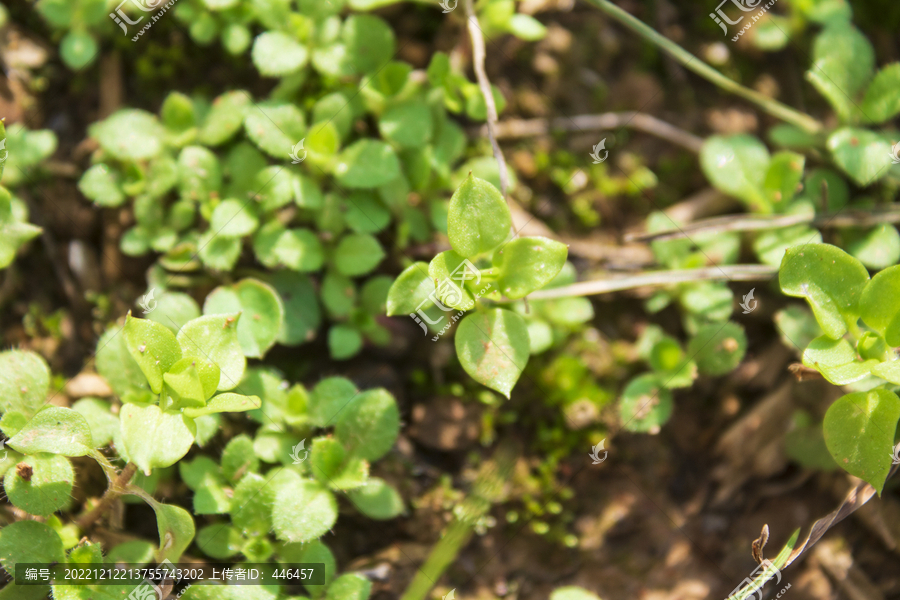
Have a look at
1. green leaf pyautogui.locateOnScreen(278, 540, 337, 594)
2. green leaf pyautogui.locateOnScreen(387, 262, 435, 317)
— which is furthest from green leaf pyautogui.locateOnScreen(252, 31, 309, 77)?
green leaf pyautogui.locateOnScreen(278, 540, 337, 594)

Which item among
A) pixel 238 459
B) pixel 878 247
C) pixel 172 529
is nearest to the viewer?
pixel 172 529

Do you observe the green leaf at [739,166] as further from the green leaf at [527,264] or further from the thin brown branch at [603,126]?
the green leaf at [527,264]

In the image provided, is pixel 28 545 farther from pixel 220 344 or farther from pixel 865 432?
pixel 865 432

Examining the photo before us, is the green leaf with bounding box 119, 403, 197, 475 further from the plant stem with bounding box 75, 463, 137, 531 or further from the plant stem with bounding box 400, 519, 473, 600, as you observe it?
the plant stem with bounding box 400, 519, 473, 600

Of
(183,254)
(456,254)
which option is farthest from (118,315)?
(456,254)

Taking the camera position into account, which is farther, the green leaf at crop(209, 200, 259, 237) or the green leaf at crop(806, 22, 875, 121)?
the green leaf at crop(806, 22, 875, 121)

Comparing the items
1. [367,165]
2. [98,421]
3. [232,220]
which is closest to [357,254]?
[367,165]

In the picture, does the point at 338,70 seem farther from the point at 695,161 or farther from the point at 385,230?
the point at 695,161

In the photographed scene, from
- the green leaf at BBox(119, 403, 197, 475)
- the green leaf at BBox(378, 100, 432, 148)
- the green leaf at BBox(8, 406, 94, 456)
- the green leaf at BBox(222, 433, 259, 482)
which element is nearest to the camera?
the green leaf at BBox(119, 403, 197, 475)
